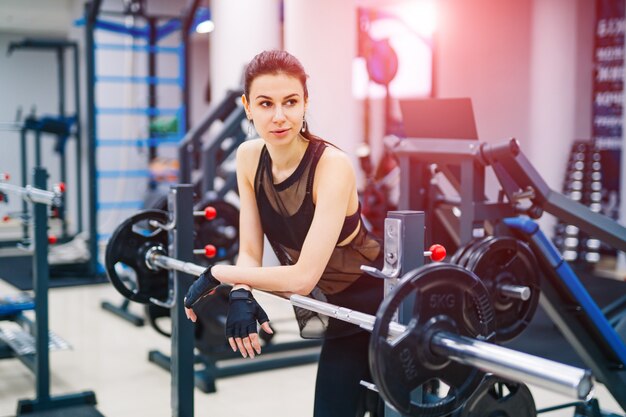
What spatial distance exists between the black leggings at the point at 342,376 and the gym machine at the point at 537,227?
1061 mm

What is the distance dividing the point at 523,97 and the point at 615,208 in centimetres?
145

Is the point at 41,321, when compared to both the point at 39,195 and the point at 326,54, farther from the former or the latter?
the point at 326,54

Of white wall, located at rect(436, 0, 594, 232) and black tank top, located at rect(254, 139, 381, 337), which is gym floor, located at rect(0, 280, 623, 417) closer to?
black tank top, located at rect(254, 139, 381, 337)

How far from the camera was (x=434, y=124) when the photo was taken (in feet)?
11.0

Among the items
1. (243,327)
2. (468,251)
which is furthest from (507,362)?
(468,251)

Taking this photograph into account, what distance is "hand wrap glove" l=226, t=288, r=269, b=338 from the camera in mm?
1727

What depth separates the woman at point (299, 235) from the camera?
1.79m

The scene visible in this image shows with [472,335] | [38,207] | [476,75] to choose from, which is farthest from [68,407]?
[476,75]

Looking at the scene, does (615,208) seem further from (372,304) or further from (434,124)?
(372,304)

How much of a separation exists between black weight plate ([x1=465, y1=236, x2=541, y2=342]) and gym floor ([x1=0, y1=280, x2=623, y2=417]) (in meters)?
0.55

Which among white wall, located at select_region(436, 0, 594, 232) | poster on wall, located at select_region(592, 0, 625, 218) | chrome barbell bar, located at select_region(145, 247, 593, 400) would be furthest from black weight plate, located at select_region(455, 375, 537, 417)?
poster on wall, located at select_region(592, 0, 625, 218)

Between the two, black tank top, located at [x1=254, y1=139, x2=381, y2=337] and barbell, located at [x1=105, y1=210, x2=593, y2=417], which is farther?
black tank top, located at [x1=254, y1=139, x2=381, y2=337]

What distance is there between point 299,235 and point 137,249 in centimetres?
114

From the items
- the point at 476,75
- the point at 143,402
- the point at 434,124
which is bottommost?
the point at 143,402
